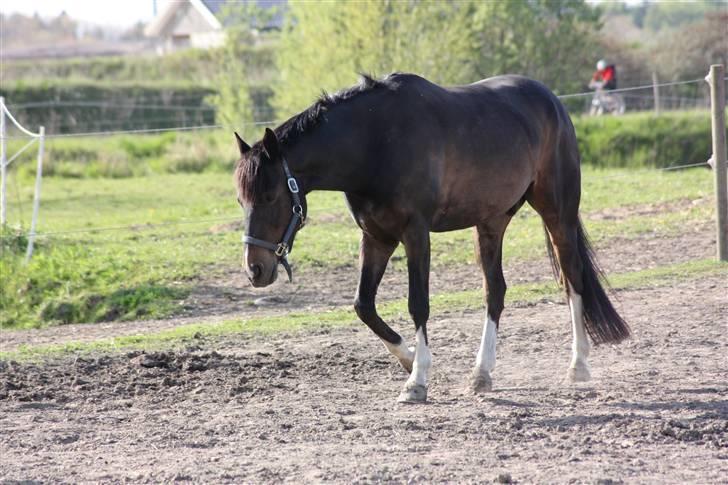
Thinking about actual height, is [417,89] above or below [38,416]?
above

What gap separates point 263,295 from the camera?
35.0ft

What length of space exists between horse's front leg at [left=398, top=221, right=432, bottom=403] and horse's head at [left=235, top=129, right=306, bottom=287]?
769 millimetres

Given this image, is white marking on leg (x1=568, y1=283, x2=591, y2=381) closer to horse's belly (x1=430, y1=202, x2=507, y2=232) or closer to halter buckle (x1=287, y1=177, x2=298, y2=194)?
horse's belly (x1=430, y1=202, x2=507, y2=232)

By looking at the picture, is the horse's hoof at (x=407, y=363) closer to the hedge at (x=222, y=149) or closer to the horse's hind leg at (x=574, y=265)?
the horse's hind leg at (x=574, y=265)

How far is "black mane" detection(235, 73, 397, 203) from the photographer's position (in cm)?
566

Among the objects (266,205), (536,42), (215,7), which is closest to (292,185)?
(266,205)

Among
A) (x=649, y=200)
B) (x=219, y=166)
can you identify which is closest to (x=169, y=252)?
(x=649, y=200)

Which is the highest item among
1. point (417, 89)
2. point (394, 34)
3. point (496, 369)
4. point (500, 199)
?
point (394, 34)

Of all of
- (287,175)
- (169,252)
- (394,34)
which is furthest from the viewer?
(394,34)

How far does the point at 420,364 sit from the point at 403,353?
383mm

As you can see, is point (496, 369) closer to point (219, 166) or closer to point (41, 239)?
point (41, 239)

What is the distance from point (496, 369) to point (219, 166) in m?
17.5

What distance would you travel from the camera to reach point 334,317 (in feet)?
30.3

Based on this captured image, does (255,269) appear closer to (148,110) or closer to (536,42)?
(536,42)
